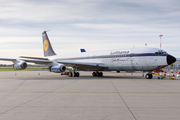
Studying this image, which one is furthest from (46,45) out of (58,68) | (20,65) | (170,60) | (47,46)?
(170,60)

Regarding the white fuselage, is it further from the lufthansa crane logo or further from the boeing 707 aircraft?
the lufthansa crane logo

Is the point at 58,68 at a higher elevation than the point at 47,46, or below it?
below

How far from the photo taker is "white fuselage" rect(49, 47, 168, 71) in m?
24.1

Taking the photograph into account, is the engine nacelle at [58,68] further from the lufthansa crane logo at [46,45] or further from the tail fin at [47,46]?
the lufthansa crane logo at [46,45]

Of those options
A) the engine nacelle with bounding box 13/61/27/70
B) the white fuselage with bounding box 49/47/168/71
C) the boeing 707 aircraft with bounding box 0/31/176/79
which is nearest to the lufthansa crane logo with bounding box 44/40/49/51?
the boeing 707 aircraft with bounding box 0/31/176/79

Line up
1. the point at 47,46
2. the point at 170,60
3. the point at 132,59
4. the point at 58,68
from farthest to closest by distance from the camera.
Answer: the point at 47,46, the point at 58,68, the point at 132,59, the point at 170,60

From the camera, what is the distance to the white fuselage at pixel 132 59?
24109mm

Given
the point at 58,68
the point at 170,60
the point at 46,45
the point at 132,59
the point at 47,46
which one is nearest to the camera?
the point at 170,60

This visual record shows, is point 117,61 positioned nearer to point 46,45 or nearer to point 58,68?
point 58,68

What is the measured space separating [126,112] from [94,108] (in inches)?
50.1

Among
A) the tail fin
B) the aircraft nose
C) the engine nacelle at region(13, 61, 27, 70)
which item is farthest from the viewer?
the tail fin

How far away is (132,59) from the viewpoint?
25.6 m

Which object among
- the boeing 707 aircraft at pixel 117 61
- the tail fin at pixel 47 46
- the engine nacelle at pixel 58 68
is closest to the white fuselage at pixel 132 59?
the boeing 707 aircraft at pixel 117 61

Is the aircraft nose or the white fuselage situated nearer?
the aircraft nose
